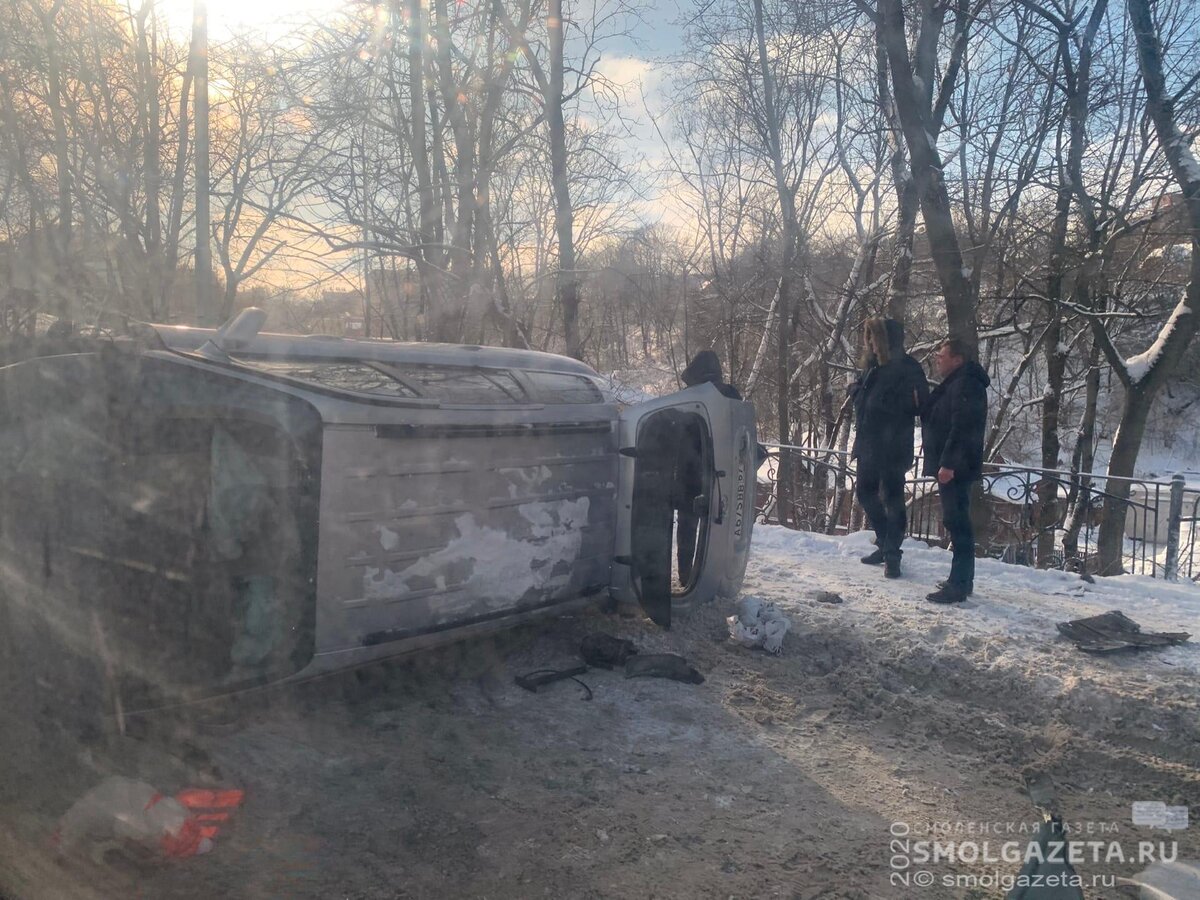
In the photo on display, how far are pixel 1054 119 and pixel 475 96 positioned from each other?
9.80 m

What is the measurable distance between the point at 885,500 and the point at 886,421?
0.71 metres

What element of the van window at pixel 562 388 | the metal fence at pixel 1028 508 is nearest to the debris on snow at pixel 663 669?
the van window at pixel 562 388

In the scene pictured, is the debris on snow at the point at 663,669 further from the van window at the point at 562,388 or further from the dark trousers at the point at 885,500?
the dark trousers at the point at 885,500

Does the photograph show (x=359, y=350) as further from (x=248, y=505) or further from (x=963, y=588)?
(x=963, y=588)

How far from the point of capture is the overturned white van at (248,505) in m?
4.06

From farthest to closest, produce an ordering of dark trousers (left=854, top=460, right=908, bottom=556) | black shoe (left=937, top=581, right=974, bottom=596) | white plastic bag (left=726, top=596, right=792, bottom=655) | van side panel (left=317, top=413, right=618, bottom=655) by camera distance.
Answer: dark trousers (left=854, top=460, right=908, bottom=556) < black shoe (left=937, top=581, right=974, bottom=596) < white plastic bag (left=726, top=596, right=792, bottom=655) < van side panel (left=317, top=413, right=618, bottom=655)

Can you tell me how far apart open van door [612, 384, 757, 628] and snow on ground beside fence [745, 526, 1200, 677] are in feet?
2.65

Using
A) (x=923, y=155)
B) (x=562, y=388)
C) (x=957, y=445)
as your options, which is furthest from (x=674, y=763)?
(x=923, y=155)

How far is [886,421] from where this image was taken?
277 inches

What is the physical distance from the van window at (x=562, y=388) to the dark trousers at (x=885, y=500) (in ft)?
8.54

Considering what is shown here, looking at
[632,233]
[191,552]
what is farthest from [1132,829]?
[632,233]

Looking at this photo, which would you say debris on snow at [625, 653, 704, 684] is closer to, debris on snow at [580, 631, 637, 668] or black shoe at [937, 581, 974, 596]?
debris on snow at [580, 631, 637, 668]

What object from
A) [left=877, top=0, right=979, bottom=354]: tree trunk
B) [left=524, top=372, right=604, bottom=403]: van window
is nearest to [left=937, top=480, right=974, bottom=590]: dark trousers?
[left=524, top=372, right=604, bottom=403]: van window

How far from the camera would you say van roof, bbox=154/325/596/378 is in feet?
15.4
